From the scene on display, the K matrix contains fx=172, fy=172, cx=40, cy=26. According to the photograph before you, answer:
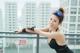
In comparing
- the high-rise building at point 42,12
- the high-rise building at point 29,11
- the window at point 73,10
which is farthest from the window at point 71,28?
the high-rise building at point 29,11

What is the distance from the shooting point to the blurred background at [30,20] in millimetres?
2399

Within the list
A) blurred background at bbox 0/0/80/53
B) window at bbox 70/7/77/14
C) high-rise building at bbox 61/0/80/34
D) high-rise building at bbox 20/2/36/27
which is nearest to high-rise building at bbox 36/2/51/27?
blurred background at bbox 0/0/80/53

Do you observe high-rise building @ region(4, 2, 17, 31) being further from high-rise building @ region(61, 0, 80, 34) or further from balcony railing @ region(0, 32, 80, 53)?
high-rise building @ region(61, 0, 80, 34)

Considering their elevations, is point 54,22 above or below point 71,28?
above

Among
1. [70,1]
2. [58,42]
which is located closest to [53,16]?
[58,42]

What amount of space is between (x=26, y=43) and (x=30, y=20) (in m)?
1.09

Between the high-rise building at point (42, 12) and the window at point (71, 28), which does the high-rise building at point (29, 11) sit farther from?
the window at point (71, 28)

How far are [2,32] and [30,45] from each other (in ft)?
1.50

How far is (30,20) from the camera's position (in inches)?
134

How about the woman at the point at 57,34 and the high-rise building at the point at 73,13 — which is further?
the high-rise building at the point at 73,13

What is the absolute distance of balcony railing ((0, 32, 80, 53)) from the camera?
2.30 m

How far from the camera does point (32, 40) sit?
2.40 metres

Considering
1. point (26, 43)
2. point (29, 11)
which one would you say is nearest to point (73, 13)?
point (29, 11)

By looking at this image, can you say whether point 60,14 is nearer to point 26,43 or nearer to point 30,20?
point 26,43
